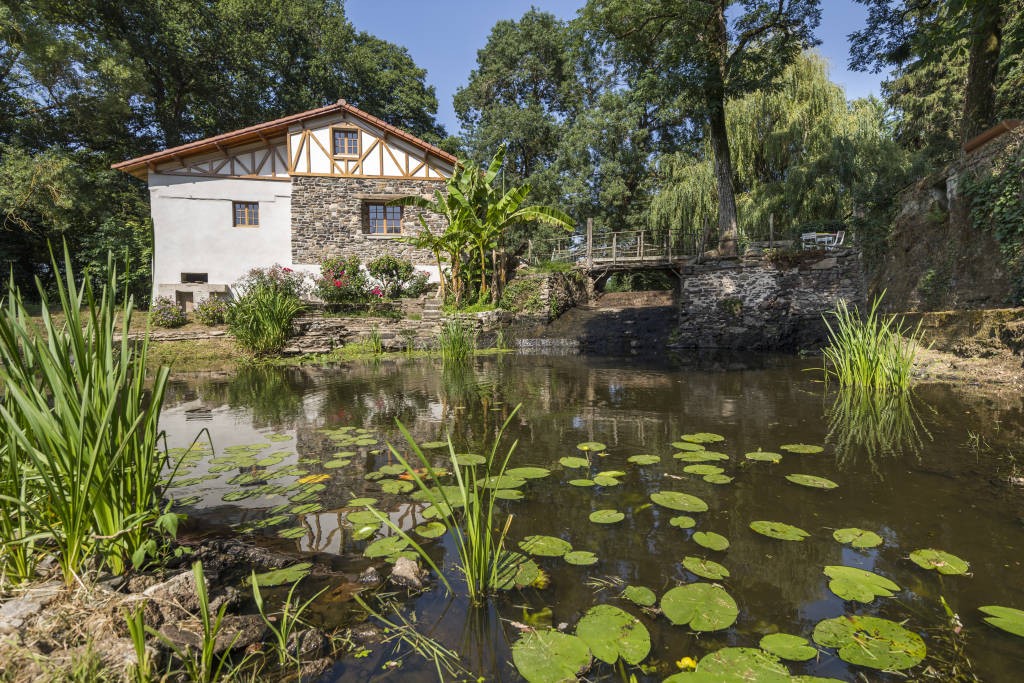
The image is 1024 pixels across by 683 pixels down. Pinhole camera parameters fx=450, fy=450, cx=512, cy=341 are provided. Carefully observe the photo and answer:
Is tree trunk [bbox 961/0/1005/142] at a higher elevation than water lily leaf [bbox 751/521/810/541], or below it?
higher

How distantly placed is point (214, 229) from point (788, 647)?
19132mm

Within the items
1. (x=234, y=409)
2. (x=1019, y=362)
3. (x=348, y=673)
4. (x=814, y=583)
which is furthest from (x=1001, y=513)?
(x=234, y=409)

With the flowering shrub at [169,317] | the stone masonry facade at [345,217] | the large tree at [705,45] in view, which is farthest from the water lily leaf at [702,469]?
the stone masonry facade at [345,217]

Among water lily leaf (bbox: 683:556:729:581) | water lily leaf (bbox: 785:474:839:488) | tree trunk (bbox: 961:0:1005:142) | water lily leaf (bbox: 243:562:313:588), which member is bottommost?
water lily leaf (bbox: 243:562:313:588)

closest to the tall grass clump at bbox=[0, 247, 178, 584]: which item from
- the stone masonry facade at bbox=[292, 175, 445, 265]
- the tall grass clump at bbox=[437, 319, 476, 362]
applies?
the tall grass clump at bbox=[437, 319, 476, 362]

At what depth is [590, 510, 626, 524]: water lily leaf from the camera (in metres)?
2.28

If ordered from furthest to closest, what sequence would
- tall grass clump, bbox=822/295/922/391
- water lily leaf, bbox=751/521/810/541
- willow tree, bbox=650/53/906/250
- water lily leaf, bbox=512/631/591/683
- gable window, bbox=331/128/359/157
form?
gable window, bbox=331/128/359/157 < willow tree, bbox=650/53/906/250 < tall grass clump, bbox=822/295/922/391 < water lily leaf, bbox=751/521/810/541 < water lily leaf, bbox=512/631/591/683

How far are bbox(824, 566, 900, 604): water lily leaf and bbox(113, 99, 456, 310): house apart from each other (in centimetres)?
1583

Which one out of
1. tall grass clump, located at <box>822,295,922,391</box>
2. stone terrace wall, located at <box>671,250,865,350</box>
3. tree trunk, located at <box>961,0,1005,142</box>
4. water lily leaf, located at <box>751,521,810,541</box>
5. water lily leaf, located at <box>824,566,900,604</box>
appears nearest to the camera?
water lily leaf, located at <box>824,566,900,604</box>

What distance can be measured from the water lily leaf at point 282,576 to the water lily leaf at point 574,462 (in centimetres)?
174

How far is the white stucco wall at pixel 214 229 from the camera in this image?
50.9 feet

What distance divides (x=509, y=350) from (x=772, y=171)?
14607 mm

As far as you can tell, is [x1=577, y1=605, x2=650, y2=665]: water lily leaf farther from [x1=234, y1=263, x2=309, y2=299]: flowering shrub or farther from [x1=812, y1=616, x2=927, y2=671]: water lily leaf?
[x1=234, y1=263, x2=309, y2=299]: flowering shrub

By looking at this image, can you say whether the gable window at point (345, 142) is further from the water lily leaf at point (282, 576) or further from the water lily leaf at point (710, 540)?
the water lily leaf at point (710, 540)
